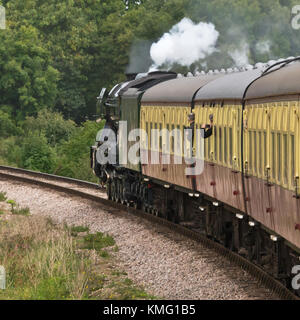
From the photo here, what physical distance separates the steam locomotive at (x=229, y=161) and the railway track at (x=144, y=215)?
202 millimetres

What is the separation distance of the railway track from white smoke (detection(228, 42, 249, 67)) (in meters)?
18.9

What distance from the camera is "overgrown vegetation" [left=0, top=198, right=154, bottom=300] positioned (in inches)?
532

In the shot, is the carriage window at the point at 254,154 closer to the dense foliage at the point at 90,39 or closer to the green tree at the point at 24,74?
the dense foliage at the point at 90,39

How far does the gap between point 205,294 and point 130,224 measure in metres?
9.15

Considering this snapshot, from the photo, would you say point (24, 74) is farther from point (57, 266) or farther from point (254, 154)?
point (254, 154)

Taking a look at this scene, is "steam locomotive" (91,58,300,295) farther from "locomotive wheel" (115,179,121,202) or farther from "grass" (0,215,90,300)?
"grass" (0,215,90,300)

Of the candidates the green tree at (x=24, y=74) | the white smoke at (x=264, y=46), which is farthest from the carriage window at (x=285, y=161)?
the green tree at (x=24, y=74)

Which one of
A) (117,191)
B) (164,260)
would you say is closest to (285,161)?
(164,260)

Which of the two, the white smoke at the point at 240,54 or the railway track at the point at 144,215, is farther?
the white smoke at the point at 240,54

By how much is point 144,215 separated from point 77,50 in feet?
193

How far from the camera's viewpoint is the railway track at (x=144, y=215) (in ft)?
46.3

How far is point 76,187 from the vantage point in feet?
110

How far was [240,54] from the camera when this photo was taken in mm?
60594
